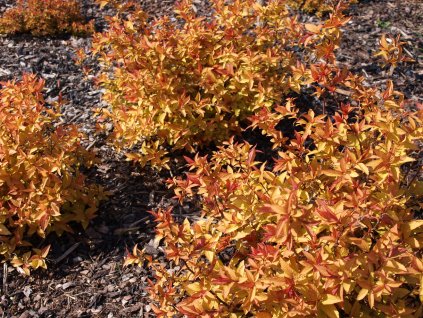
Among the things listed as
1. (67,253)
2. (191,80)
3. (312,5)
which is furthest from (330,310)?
(312,5)

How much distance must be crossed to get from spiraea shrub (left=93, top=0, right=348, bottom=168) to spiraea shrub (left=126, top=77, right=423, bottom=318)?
80 cm

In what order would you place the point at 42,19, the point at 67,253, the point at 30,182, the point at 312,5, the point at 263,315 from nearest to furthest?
the point at 263,315 → the point at 30,182 → the point at 67,253 → the point at 42,19 → the point at 312,5

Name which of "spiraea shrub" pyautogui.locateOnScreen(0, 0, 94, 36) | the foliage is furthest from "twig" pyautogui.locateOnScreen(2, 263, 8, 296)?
the foliage

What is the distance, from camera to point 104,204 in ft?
11.0

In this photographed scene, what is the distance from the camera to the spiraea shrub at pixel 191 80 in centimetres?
329

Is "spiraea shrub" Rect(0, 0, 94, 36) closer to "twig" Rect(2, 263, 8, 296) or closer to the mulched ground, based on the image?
the mulched ground

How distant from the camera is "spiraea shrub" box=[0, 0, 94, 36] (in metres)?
5.22

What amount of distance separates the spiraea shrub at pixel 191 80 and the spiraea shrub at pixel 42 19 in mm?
1946

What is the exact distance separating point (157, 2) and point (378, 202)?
4.53 m

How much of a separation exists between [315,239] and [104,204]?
180 cm

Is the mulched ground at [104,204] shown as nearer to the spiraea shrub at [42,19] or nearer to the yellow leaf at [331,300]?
the spiraea shrub at [42,19]

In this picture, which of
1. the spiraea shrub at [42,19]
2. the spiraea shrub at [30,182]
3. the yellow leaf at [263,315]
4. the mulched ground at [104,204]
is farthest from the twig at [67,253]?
the spiraea shrub at [42,19]

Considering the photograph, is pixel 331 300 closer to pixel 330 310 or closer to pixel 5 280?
pixel 330 310

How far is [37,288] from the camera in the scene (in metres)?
2.89
